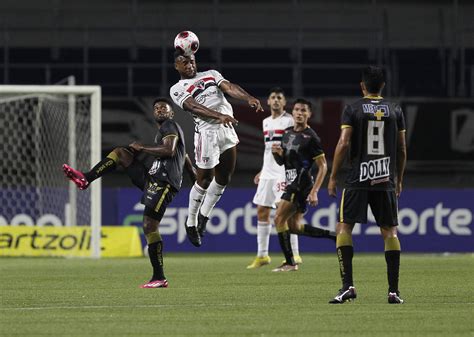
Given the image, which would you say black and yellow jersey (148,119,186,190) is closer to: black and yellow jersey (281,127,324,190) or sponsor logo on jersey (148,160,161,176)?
sponsor logo on jersey (148,160,161,176)

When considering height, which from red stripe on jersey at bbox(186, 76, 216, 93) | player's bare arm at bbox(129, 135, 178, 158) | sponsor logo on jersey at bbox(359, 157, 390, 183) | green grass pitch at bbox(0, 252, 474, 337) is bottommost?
green grass pitch at bbox(0, 252, 474, 337)

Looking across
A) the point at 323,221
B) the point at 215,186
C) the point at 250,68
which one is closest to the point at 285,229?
the point at 215,186

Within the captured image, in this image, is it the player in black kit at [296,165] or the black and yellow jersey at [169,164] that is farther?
the player in black kit at [296,165]

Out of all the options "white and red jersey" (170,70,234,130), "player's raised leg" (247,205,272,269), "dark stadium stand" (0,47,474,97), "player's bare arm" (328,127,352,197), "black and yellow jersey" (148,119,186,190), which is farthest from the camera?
"dark stadium stand" (0,47,474,97)

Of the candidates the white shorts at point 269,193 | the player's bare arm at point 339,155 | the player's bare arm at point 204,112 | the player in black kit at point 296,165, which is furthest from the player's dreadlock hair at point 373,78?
the white shorts at point 269,193

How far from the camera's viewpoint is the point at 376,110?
9344 mm

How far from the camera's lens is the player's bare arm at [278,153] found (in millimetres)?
14836

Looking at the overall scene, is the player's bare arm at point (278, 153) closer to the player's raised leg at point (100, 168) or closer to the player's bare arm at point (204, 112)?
the player's bare arm at point (204, 112)

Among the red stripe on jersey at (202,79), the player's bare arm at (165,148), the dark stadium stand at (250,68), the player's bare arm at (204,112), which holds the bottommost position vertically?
the player's bare arm at (165,148)

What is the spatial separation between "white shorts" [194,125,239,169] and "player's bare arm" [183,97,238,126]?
53 cm

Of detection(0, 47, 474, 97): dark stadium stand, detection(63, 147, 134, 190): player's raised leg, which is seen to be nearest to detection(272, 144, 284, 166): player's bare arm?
detection(63, 147, 134, 190): player's raised leg

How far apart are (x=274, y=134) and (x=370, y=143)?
260 inches

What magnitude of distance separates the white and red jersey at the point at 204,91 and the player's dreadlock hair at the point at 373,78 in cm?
307

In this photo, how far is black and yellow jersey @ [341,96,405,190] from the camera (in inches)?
366
